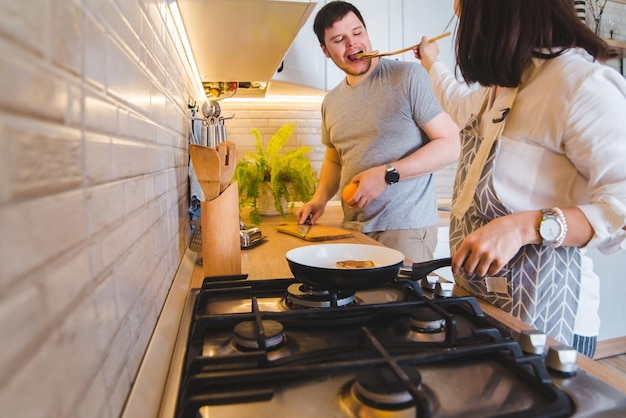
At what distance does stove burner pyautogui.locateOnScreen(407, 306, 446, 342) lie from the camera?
1.88 feet

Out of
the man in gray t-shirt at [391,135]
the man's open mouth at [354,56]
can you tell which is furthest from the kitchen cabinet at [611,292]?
the man's open mouth at [354,56]

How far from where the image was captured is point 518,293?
0.87 metres

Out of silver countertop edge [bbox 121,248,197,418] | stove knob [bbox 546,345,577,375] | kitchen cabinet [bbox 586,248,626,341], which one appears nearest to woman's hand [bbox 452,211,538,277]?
stove knob [bbox 546,345,577,375]

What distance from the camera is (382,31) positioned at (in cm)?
225

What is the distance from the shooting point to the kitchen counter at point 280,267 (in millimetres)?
505

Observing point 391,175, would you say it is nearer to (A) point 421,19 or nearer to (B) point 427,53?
(B) point 427,53

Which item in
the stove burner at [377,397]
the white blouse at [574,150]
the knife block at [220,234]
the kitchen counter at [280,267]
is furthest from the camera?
the knife block at [220,234]

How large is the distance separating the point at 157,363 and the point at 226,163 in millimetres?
502

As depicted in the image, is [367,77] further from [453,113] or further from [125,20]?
[125,20]

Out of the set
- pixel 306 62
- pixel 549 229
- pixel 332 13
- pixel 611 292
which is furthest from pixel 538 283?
pixel 611 292

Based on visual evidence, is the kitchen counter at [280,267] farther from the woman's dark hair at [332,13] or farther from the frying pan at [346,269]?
the woman's dark hair at [332,13]

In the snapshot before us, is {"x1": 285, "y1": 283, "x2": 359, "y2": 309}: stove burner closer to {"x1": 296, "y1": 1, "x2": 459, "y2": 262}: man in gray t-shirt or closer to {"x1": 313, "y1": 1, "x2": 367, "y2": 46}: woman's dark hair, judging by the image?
{"x1": 296, "y1": 1, "x2": 459, "y2": 262}: man in gray t-shirt

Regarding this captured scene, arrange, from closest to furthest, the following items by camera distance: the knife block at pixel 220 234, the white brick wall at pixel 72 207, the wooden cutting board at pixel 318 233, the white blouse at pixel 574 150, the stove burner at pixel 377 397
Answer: the white brick wall at pixel 72 207 < the stove burner at pixel 377 397 < the white blouse at pixel 574 150 < the knife block at pixel 220 234 < the wooden cutting board at pixel 318 233

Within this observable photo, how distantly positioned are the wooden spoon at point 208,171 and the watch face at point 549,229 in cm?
62
